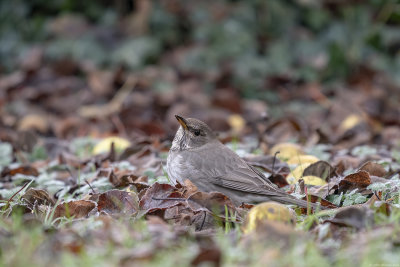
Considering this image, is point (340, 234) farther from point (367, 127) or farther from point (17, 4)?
point (17, 4)

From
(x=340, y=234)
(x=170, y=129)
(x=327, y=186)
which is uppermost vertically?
(x=340, y=234)

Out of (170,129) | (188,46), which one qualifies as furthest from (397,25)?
(170,129)

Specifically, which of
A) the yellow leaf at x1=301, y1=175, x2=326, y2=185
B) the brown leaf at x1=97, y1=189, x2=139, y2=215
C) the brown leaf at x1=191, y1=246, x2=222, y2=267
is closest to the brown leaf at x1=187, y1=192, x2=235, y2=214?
the brown leaf at x1=97, y1=189, x2=139, y2=215

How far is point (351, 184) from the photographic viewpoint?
4.62 m

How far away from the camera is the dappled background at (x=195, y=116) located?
310 cm

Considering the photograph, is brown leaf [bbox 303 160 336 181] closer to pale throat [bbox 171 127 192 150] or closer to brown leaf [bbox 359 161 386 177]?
brown leaf [bbox 359 161 386 177]

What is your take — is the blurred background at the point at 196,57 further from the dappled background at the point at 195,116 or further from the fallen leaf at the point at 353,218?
the fallen leaf at the point at 353,218

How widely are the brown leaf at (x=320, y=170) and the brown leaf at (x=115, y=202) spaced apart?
1.64 metres

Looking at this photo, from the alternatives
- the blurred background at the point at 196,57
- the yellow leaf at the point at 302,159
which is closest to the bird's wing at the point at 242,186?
the yellow leaf at the point at 302,159

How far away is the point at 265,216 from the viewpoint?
3.52m

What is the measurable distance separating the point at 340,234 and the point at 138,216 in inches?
50.6

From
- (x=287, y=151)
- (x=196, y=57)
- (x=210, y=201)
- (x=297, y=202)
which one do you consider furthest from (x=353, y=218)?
(x=196, y=57)

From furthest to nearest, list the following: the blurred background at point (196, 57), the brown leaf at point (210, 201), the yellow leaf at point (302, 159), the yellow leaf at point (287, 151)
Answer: the blurred background at point (196, 57), the yellow leaf at point (287, 151), the yellow leaf at point (302, 159), the brown leaf at point (210, 201)

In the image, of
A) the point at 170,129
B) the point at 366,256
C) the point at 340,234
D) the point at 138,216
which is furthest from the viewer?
the point at 170,129
